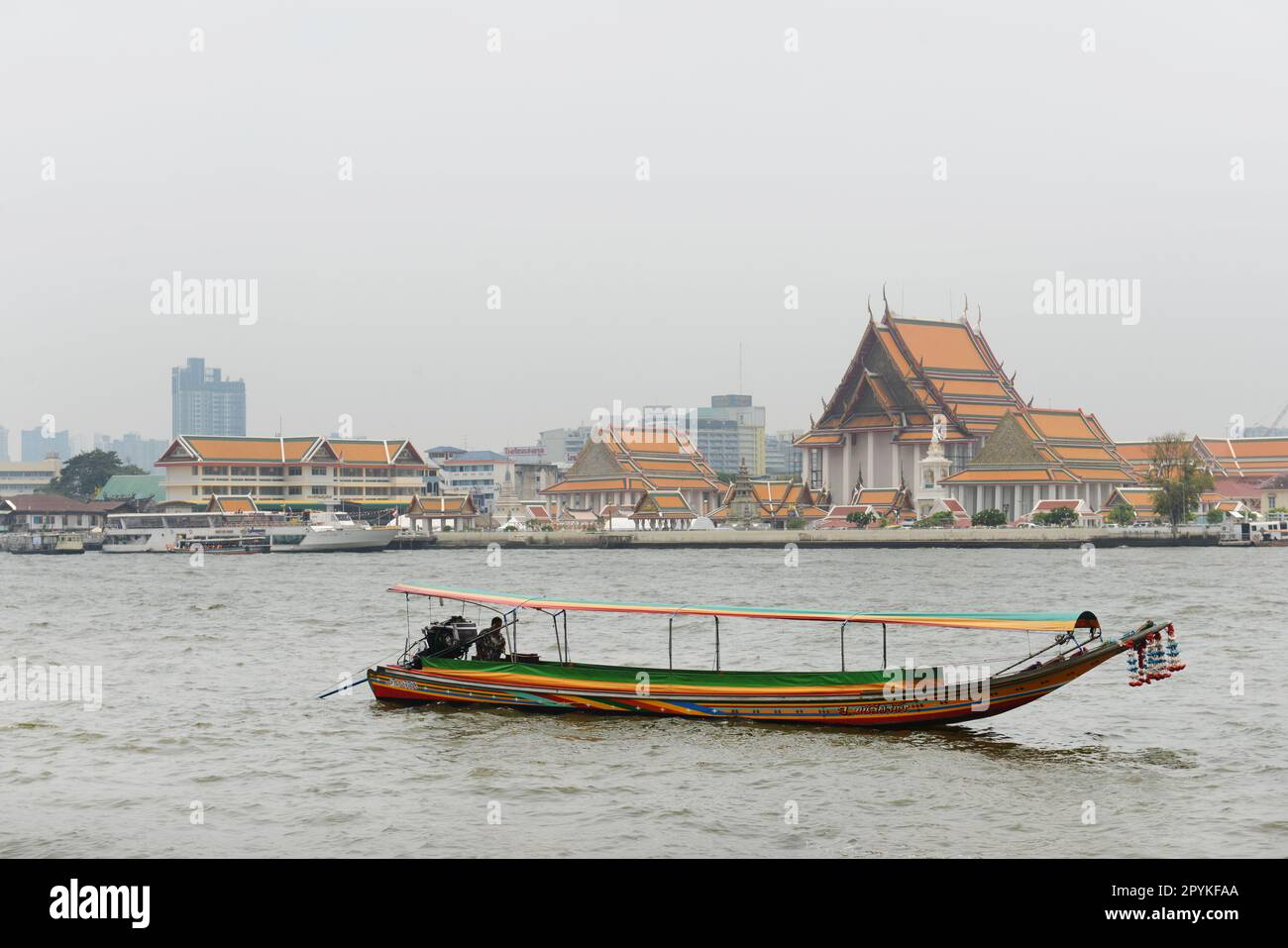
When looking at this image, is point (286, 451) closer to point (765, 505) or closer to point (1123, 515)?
point (765, 505)

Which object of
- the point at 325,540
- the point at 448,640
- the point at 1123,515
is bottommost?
the point at 325,540

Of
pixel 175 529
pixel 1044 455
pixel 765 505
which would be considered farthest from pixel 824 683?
pixel 765 505

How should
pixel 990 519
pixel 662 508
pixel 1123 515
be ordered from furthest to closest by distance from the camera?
1. pixel 662 508
2. pixel 990 519
3. pixel 1123 515

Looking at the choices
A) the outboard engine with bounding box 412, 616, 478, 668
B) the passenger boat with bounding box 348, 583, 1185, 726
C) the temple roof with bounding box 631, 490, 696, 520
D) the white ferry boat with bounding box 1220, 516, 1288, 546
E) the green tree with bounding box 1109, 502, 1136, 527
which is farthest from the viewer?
the temple roof with bounding box 631, 490, 696, 520

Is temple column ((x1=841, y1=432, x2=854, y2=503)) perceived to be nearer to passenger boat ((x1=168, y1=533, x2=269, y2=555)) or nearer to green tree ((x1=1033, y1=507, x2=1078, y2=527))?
green tree ((x1=1033, y1=507, x2=1078, y2=527))

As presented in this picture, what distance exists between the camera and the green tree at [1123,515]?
105 meters

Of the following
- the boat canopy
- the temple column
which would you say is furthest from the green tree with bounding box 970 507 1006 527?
the boat canopy

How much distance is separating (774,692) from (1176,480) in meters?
87.1

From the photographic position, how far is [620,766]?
792 inches

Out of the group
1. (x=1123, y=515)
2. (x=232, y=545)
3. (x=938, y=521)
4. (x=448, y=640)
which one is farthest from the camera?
(x=232, y=545)

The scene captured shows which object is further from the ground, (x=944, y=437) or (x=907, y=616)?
(x=944, y=437)

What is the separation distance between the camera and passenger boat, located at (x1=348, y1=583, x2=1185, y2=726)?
21156 mm

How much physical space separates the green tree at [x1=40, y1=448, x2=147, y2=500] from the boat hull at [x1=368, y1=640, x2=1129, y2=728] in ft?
508
